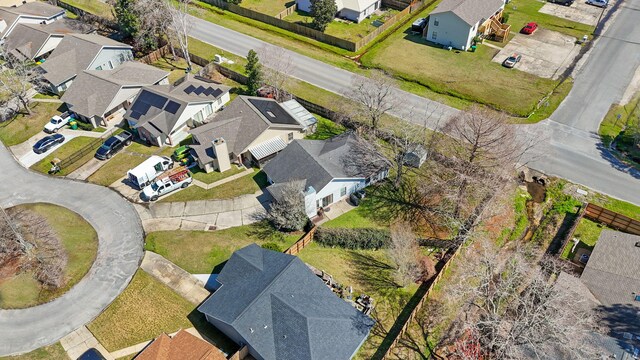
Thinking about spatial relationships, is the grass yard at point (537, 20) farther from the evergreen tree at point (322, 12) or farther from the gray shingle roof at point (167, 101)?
the gray shingle roof at point (167, 101)

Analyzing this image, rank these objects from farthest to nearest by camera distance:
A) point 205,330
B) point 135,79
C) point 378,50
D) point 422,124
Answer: point 378,50 < point 135,79 < point 422,124 < point 205,330

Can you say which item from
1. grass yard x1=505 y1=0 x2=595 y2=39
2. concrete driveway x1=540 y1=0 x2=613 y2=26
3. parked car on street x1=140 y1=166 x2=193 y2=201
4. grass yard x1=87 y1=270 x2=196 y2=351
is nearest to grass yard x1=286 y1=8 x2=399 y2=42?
grass yard x1=505 y1=0 x2=595 y2=39

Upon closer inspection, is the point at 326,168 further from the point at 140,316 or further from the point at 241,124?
the point at 140,316

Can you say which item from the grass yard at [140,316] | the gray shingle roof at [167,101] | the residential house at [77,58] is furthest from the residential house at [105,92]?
the grass yard at [140,316]

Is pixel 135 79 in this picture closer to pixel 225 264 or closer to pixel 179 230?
pixel 179 230

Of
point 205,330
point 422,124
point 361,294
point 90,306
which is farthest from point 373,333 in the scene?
point 422,124
